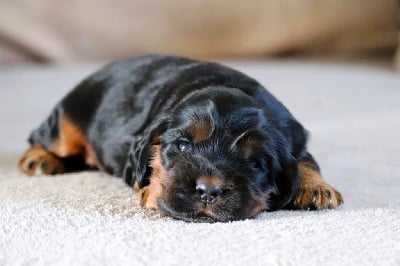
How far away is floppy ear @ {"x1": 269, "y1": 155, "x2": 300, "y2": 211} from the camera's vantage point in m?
2.00

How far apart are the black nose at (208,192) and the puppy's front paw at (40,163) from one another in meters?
0.92

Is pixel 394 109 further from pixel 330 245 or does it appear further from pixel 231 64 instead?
pixel 330 245

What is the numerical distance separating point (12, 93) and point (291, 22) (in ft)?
4.70

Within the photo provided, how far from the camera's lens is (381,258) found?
158cm

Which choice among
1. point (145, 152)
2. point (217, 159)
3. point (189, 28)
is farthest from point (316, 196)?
point (189, 28)

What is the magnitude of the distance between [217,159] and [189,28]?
219 centimetres

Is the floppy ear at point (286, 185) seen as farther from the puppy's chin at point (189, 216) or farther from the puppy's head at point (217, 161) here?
the puppy's chin at point (189, 216)

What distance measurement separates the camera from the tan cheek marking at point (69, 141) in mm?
2641

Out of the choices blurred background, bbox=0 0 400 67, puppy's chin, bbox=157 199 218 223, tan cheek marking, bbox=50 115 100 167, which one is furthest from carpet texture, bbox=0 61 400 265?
blurred background, bbox=0 0 400 67

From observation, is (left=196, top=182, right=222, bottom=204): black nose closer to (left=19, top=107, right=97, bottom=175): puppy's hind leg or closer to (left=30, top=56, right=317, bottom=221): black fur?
(left=30, top=56, right=317, bottom=221): black fur

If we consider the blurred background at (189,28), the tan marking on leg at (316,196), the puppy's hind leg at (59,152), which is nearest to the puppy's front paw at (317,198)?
the tan marking on leg at (316,196)

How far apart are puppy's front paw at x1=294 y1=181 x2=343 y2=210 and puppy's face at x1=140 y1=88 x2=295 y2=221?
0.07 metres

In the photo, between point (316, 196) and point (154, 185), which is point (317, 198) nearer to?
point (316, 196)

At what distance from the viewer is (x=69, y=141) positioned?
2.65 m
